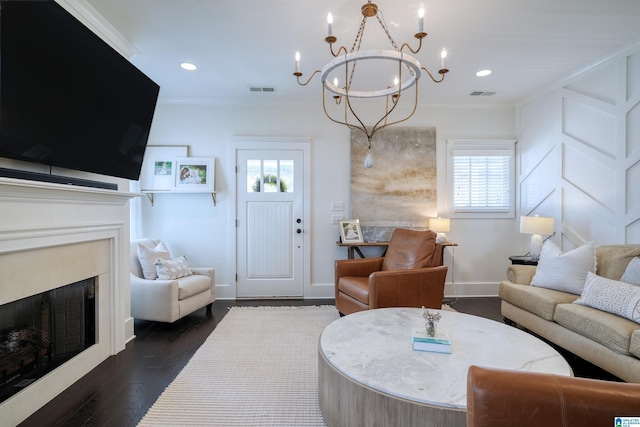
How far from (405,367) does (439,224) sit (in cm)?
266

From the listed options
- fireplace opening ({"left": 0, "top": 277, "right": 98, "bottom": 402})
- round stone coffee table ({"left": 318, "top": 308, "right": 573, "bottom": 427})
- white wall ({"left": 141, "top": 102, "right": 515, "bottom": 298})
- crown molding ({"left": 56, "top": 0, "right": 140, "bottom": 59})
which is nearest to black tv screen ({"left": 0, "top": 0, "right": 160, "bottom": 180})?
crown molding ({"left": 56, "top": 0, "right": 140, "bottom": 59})

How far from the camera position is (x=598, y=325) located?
1979mm

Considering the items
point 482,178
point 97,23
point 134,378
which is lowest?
point 134,378

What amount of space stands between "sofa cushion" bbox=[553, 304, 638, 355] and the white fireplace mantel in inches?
141

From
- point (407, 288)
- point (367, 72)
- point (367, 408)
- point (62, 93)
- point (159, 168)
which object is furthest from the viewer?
point (159, 168)

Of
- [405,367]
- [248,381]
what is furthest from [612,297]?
[248,381]

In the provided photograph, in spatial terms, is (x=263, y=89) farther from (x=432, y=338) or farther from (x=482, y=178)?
(x=432, y=338)

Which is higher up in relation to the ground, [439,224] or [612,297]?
[439,224]

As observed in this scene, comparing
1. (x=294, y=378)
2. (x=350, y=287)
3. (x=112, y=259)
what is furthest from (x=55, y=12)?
(x=350, y=287)

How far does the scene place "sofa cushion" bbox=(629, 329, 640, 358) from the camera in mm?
1750

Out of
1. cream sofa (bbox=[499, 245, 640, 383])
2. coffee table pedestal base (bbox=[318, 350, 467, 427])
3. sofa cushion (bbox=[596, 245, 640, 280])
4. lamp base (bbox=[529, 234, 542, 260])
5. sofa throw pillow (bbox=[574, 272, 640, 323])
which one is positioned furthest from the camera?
lamp base (bbox=[529, 234, 542, 260])

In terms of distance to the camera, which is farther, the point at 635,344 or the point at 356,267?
the point at 356,267

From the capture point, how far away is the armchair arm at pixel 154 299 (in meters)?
2.88

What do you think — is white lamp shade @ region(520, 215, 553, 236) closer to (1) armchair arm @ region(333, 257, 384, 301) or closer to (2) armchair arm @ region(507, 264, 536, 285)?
(2) armchair arm @ region(507, 264, 536, 285)
